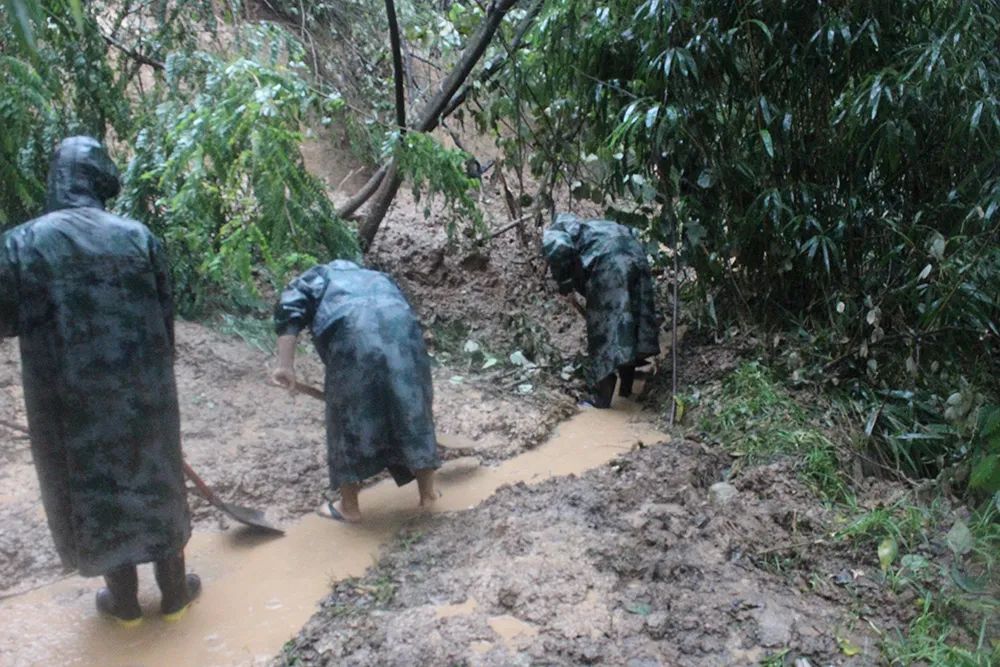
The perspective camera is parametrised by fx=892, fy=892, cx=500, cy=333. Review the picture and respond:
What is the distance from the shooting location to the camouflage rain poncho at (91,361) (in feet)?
9.93

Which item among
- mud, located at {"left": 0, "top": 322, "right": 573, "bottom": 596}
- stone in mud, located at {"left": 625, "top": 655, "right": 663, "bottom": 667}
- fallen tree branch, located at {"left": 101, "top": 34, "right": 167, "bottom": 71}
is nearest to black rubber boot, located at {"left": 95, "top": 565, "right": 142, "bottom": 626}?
mud, located at {"left": 0, "top": 322, "right": 573, "bottom": 596}

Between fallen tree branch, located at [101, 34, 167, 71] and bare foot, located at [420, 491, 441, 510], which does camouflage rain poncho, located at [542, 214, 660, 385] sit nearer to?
bare foot, located at [420, 491, 441, 510]

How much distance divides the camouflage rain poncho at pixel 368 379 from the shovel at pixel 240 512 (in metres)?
0.37

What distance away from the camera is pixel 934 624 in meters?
3.13

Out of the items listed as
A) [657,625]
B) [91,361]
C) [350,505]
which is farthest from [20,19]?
[350,505]

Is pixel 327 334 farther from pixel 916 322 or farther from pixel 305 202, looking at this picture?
pixel 916 322

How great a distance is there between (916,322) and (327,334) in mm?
A: 3167

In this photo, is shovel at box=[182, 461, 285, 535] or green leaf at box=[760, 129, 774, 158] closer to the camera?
shovel at box=[182, 461, 285, 535]

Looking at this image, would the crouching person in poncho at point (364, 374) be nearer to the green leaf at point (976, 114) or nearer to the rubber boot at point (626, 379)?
the rubber boot at point (626, 379)

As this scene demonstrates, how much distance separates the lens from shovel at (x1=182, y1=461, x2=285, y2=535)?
3.84 meters

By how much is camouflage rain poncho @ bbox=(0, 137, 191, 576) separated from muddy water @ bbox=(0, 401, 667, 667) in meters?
0.36

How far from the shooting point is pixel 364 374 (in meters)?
4.09

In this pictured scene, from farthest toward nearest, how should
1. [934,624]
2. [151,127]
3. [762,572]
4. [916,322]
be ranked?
[151,127], [916,322], [762,572], [934,624]

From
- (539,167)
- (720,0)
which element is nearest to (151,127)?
(539,167)
